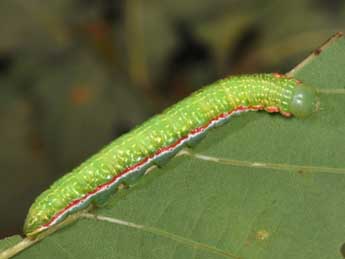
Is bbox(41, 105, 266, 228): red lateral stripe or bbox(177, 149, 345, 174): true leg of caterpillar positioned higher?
bbox(41, 105, 266, 228): red lateral stripe

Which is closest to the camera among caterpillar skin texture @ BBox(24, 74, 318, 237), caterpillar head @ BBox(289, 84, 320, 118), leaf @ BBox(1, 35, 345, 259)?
leaf @ BBox(1, 35, 345, 259)

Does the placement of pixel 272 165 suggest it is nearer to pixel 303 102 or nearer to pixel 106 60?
pixel 303 102

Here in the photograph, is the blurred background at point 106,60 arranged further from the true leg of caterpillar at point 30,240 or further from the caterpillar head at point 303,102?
the caterpillar head at point 303,102

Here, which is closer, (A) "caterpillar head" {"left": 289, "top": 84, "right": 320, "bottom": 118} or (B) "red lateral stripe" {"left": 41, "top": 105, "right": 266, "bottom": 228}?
(A) "caterpillar head" {"left": 289, "top": 84, "right": 320, "bottom": 118}

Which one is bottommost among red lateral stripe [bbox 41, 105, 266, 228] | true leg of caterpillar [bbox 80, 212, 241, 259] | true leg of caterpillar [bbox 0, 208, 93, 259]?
true leg of caterpillar [bbox 80, 212, 241, 259]

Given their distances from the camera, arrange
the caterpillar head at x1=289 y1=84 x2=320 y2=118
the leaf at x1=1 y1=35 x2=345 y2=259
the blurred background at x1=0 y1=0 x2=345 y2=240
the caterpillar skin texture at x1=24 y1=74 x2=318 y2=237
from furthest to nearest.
A: the blurred background at x1=0 y1=0 x2=345 y2=240
the caterpillar skin texture at x1=24 y1=74 x2=318 y2=237
the caterpillar head at x1=289 y1=84 x2=320 y2=118
the leaf at x1=1 y1=35 x2=345 y2=259

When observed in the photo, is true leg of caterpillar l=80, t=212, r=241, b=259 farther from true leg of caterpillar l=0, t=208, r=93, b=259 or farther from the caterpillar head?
the caterpillar head

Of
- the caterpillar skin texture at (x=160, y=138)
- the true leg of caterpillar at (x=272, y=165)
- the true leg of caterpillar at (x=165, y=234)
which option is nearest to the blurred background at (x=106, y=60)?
the caterpillar skin texture at (x=160, y=138)

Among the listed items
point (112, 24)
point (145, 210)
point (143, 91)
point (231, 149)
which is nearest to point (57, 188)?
point (145, 210)

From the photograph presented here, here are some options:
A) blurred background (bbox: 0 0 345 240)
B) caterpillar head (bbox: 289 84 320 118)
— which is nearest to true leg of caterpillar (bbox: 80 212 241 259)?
caterpillar head (bbox: 289 84 320 118)
